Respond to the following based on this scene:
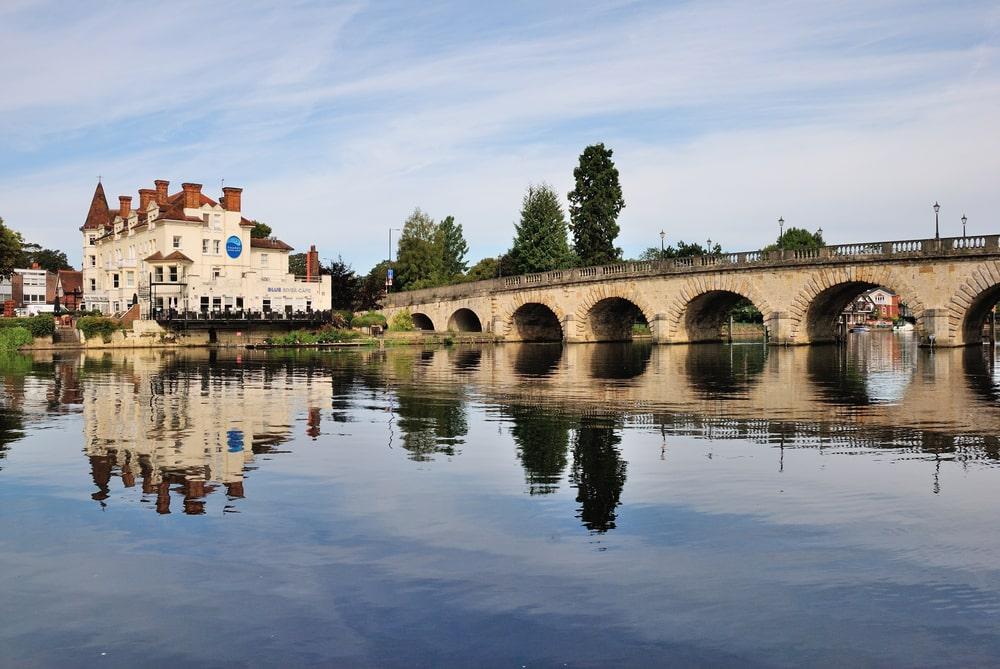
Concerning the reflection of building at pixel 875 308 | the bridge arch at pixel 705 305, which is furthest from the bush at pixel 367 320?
the reflection of building at pixel 875 308

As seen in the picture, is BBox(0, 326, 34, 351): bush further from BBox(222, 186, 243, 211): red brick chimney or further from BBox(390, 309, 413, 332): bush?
BBox(390, 309, 413, 332): bush

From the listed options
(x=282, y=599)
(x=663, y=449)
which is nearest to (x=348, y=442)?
(x=663, y=449)

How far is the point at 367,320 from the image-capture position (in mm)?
80875

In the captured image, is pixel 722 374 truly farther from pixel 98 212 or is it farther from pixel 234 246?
pixel 98 212

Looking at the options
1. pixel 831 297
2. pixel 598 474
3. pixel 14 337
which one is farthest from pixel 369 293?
pixel 598 474

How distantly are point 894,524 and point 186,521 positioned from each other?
8.28m

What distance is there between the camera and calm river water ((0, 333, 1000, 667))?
23.6 feet

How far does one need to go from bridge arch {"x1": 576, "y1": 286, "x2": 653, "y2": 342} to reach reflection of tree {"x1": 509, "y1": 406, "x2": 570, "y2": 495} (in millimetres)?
45848

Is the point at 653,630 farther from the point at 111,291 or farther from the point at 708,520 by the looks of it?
the point at 111,291

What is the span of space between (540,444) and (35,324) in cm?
5688

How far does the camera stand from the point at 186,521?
10.7 m

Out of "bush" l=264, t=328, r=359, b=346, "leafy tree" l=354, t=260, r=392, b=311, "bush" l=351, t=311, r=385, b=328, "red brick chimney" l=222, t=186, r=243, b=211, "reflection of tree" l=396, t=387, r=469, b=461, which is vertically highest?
"red brick chimney" l=222, t=186, r=243, b=211

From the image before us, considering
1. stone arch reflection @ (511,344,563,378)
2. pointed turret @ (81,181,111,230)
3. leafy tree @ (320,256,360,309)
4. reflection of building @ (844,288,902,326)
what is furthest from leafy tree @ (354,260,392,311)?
reflection of building @ (844,288,902,326)

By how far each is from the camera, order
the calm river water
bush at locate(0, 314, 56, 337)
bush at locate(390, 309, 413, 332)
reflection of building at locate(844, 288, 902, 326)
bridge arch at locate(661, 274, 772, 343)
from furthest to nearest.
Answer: reflection of building at locate(844, 288, 902, 326), bush at locate(390, 309, 413, 332), bush at locate(0, 314, 56, 337), bridge arch at locate(661, 274, 772, 343), the calm river water
